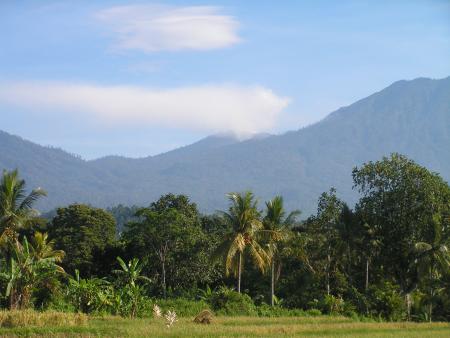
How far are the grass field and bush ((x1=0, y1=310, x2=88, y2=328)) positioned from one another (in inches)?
21.4

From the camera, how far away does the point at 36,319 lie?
2219 cm

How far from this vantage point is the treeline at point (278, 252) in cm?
3206

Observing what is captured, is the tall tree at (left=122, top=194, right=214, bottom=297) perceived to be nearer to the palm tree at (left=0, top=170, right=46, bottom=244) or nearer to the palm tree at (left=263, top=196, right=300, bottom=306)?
the palm tree at (left=263, top=196, right=300, bottom=306)

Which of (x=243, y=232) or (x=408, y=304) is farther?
(x=243, y=232)

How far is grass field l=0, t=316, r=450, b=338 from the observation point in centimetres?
2030

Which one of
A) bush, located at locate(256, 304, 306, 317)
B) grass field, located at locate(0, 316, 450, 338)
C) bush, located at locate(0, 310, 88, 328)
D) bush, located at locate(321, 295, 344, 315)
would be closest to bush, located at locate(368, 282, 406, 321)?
bush, located at locate(321, 295, 344, 315)

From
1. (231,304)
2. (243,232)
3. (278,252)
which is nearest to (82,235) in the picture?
(243,232)

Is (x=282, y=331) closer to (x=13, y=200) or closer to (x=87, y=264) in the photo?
(x=13, y=200)

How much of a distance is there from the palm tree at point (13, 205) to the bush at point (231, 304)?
31.7 ft

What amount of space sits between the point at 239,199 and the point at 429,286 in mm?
11370

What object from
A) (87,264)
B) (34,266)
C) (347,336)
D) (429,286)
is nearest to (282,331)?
(347,336)

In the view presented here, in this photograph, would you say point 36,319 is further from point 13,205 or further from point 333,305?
point 333,305

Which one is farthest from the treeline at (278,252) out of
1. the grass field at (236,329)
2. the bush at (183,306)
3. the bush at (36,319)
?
the bush at (36,319)

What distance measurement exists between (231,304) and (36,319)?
39.3 feet
